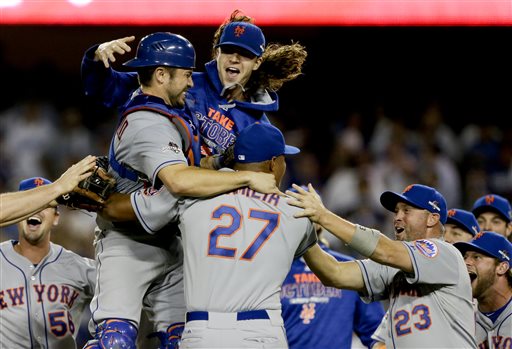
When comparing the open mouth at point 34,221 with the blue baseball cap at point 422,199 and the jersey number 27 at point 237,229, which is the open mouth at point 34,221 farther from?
the blue baseball cap at point 422,199

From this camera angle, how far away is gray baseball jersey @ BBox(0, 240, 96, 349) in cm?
548

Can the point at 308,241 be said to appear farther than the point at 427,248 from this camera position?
No

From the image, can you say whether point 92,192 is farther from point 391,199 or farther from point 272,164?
point 391,199

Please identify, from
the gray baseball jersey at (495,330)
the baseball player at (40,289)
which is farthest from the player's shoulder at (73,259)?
the gray baseball jersey at (495,330)

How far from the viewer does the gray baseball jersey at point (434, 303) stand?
4.43 meters

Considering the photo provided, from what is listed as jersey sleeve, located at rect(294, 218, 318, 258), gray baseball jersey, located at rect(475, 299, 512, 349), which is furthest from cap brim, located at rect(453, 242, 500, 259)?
jersey sleeve, located at rect(294, 218, 318, 258)

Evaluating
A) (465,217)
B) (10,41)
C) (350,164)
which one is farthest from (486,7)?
(10,41)

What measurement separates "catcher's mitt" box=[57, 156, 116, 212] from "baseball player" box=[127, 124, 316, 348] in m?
0.48

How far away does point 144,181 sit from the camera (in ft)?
14.9

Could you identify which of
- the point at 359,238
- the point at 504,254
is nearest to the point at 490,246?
the point at 504,254

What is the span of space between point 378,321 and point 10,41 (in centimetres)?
709

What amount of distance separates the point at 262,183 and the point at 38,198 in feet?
3.43

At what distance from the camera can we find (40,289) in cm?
555

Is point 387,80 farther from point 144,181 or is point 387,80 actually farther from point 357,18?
point 144,181
